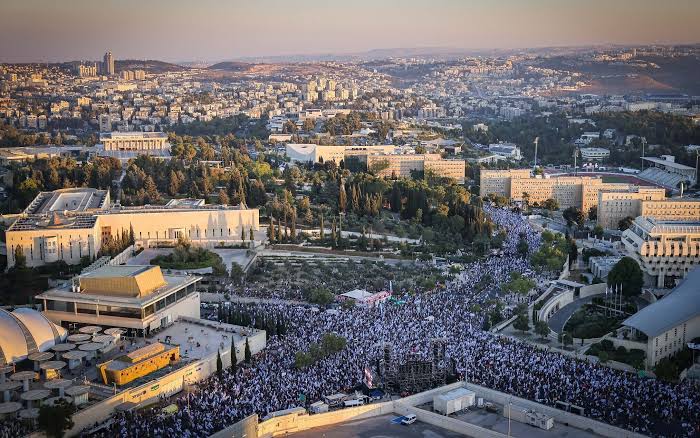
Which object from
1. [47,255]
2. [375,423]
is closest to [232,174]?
[47,255]

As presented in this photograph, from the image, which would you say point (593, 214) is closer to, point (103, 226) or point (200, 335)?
point (103, 226)

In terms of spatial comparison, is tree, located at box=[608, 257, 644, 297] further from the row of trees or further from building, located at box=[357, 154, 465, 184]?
building, located at box=[357, 154, 465, 184]

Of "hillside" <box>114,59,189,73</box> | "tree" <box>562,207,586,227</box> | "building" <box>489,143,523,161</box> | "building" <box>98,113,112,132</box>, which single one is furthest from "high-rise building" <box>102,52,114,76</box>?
"tree" <box>562,207,586,227</box>

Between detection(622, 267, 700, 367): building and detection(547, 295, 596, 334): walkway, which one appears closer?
detection(622, 267, 700, 367): building

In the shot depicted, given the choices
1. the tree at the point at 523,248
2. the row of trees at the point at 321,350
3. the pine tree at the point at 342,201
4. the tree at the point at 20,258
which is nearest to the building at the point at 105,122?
the pine tree at the point at 342,201

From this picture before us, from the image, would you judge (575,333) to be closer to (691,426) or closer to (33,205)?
(691,426)
